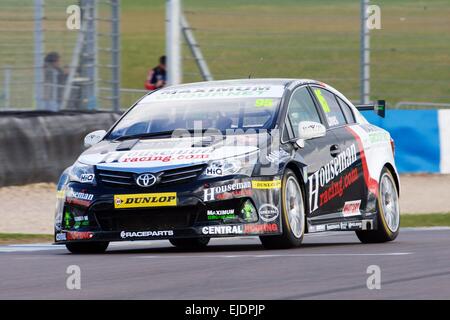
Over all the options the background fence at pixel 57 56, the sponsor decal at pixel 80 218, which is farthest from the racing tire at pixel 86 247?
the background fence at pixel 57 56

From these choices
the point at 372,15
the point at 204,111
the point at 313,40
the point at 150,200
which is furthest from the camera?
the point at 313,40

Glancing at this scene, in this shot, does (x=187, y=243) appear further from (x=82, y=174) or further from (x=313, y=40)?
(x=313, y=40)

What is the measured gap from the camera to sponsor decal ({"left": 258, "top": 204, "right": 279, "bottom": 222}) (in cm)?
1080

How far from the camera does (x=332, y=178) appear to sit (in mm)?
11969

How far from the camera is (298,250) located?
436 inches

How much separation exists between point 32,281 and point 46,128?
9.48 meters

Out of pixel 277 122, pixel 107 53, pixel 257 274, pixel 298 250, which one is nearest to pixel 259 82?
pixel 277 122

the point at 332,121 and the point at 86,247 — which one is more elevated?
the point at 332,121

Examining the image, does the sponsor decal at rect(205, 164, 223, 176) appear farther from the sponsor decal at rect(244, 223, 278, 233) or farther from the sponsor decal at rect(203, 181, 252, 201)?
the sponsor decal at rect(244, 223, 278, 233)

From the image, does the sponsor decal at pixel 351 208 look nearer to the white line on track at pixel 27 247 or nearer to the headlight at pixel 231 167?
the headlight at pixel 231 167

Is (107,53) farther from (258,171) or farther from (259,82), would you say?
(258,171)

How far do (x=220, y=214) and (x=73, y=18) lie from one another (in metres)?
9.33

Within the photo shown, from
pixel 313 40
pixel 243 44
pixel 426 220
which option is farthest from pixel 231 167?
pixel 243 44

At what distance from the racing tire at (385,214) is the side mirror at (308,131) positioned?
1.25 m
